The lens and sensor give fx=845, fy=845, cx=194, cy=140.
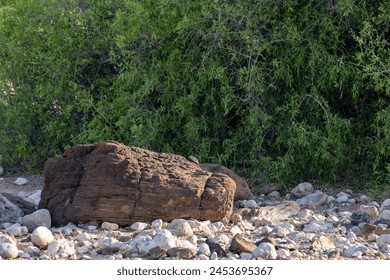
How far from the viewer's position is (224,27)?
7.54 m

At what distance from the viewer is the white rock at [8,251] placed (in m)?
5.00

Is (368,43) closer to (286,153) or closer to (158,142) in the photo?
(286,153)

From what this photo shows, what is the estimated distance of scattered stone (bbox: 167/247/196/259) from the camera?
4.98 m

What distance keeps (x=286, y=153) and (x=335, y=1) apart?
144 centimetres

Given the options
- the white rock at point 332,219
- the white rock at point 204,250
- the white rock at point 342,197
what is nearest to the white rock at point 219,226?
the white rock at point 204,250

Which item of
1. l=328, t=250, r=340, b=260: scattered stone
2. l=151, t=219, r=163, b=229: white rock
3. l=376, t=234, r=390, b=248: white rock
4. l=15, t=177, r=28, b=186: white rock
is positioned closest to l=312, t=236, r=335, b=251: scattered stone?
l=328, t=250, r=340, b=260: scattered stone

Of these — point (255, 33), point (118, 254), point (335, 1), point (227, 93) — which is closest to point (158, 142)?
point (227, 93)

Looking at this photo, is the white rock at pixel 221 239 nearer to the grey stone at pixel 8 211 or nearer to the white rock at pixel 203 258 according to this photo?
the white rock at pixel 203 258

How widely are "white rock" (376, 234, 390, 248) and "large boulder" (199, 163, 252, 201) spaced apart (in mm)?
1726

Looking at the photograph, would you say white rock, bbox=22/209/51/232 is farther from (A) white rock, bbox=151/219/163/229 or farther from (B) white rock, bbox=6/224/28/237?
(A) white rock, bbox=151/219/163/229

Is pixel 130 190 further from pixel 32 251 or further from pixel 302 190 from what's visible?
pixel 302 190

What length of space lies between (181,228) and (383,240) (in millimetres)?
1323

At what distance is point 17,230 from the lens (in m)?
5.76

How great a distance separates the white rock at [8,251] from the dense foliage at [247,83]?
2.84 metres
